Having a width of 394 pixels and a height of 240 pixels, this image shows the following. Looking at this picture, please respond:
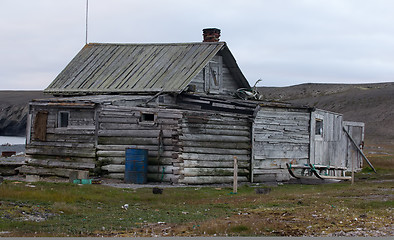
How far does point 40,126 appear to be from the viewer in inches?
1057

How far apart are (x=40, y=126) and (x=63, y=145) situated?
167cm

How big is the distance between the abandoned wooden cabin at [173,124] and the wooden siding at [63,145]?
45 mm

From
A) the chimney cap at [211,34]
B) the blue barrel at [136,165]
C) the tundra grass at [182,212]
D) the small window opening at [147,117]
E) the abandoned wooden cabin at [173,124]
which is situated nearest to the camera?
the tundra grass at [182,212]

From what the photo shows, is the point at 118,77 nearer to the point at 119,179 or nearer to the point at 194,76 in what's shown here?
the point at 194,76

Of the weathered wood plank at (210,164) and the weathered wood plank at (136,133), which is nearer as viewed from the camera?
the weathered wood plank at (210,164)

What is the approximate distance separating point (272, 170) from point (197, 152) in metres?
4.72

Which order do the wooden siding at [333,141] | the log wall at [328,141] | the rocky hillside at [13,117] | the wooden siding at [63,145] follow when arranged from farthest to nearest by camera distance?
the rocky hillside at [13,117], the wooden siding at [333,141], the log wall at [328,141], the wooden siding at [63,145]

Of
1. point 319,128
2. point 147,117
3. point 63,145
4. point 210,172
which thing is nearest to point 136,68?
point 147,117

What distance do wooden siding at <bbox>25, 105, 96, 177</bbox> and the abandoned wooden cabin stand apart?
45 millimetres

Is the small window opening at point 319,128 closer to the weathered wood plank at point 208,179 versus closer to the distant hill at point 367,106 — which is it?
the weathered wood plank at point 208,179

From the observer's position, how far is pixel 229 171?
83.8 feet

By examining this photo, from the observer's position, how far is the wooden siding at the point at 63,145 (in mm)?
25406

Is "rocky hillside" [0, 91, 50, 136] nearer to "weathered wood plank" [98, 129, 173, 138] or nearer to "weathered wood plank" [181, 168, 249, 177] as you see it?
"weathered wood plank" [98, 129, 173, 138]

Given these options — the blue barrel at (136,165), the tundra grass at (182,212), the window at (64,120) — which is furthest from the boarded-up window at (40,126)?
the tundra grass at (182,212)
